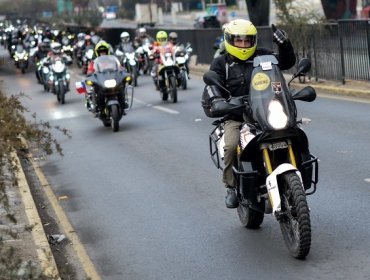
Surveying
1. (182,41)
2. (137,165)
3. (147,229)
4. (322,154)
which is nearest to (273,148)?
(147,229)

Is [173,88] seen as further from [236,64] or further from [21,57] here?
[21,57]

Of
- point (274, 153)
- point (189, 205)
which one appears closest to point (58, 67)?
point (189, 205)

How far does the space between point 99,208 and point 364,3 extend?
45.4 metres

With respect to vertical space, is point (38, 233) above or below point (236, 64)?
→ below

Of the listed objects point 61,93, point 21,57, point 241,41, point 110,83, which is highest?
point 241,41

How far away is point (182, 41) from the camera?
42062 mm

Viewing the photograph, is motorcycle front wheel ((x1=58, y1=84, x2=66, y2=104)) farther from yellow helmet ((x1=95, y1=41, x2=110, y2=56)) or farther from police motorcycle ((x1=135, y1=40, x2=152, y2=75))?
police motorcycle ((x1=135, y1=40, x2=152, y2=75))

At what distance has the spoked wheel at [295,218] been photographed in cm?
724

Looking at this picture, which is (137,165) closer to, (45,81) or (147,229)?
(147,229)

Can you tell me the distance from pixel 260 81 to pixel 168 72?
16.2 m

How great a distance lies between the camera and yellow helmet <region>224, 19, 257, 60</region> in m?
8.34

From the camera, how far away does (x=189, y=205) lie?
34.8 ft

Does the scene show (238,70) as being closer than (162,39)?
Yes

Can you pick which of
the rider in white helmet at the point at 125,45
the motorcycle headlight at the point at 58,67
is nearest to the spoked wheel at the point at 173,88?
the motorcycle headlight at the point at 58,67
